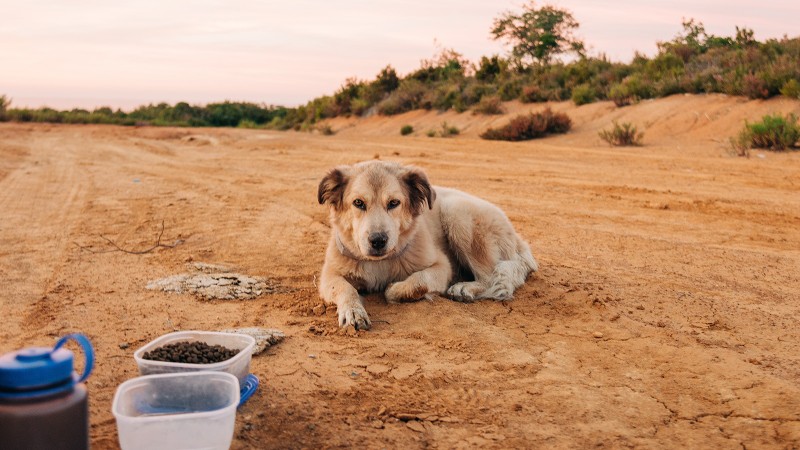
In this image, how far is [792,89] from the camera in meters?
15.2

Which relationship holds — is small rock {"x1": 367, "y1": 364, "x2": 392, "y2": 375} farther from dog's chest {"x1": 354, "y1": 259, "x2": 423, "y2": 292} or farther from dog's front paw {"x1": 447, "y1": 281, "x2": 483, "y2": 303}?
dog's front paw {"x1": 447, "y1": 281, "x2": 483, "y2": 303}

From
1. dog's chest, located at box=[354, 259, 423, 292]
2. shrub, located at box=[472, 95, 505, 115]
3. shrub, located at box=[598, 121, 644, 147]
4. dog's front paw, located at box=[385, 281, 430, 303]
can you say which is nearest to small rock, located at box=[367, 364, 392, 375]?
dog's front paw, located at box=[385, 281, 430, 303]

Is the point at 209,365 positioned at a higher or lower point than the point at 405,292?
higher

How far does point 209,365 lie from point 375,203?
2261mm

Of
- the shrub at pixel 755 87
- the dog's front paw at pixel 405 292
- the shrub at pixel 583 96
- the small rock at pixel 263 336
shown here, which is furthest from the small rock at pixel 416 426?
the shrub at pixel 583 96

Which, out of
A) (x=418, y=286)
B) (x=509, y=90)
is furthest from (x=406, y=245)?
(x=509, y=90)

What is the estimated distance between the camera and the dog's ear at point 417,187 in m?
5.59

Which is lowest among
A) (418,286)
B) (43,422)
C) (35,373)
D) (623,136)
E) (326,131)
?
(418,286)

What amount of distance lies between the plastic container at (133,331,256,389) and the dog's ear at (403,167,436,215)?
7.20 ft

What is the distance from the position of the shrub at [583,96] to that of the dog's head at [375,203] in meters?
15.9

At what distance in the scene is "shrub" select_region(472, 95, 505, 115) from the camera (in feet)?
73.5

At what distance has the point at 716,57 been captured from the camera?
20234 millimetres

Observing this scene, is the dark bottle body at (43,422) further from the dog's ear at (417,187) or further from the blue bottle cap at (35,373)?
the dog's ear at (417,187)

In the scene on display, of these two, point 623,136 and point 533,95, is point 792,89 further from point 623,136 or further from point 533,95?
point 533,95
